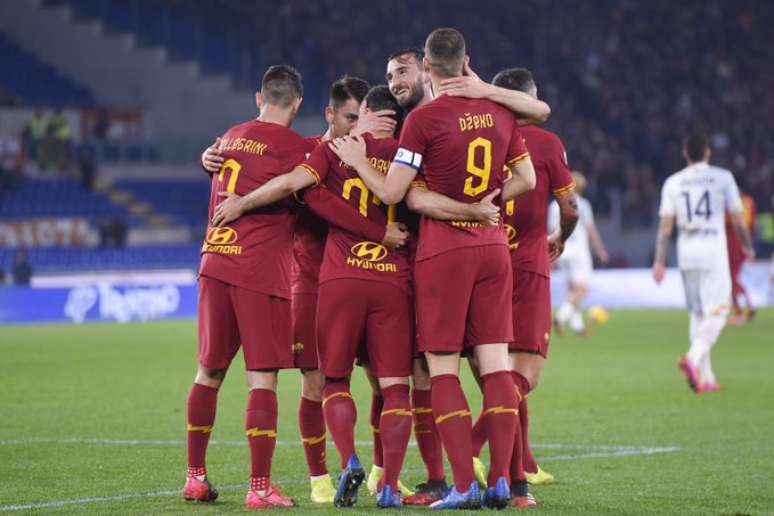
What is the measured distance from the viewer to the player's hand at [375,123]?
7352mm

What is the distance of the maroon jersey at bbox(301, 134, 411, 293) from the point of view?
23.7 ft

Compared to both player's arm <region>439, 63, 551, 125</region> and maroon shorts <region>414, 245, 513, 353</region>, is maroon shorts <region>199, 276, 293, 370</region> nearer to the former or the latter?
maroon shorts <region>414, 245, 513, 353</region>

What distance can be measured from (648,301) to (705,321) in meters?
16.5

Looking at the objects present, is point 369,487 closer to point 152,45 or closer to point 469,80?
point 469,80

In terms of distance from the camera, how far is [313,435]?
25.0 feet

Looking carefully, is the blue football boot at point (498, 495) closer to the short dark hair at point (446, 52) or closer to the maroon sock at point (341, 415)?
the maroon sock at point (341, 415)

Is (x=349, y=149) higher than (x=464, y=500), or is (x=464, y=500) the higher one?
(x=349, y=149)

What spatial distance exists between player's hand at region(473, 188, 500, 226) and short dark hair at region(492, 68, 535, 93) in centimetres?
99

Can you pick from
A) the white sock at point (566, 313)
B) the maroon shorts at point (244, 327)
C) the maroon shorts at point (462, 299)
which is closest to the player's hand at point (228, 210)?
the maroon shorts at point (244, 327)

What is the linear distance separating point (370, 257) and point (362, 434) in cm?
379

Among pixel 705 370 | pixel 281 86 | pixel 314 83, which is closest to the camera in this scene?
pixel 281 86

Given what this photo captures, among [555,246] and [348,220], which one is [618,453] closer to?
[555,246]

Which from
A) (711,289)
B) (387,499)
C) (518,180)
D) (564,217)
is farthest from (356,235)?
Result: (711,289)

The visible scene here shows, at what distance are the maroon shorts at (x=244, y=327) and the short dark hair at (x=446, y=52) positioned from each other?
4.91 feet
